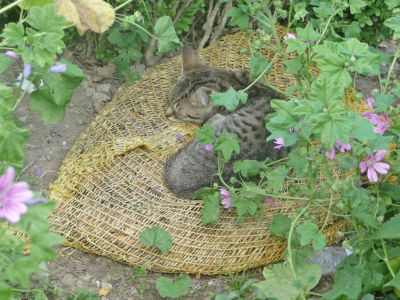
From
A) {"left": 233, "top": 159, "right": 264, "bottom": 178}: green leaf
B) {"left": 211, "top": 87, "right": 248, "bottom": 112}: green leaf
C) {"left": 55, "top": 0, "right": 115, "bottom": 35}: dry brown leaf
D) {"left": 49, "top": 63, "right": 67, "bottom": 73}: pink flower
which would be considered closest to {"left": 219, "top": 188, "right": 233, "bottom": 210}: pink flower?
{"left": 233, "top": 159, "right": 264, "bottom": 178}: green leaf

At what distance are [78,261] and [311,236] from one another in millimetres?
1505

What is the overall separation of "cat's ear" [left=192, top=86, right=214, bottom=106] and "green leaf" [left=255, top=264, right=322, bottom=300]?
1668mm

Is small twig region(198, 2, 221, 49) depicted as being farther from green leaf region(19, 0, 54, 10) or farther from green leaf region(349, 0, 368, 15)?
green leaf region(19, 0, 54, 10)

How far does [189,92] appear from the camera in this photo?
5.90 metres

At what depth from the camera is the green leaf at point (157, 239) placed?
475 cm

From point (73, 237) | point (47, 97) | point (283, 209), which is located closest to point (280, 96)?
point (283, 209)

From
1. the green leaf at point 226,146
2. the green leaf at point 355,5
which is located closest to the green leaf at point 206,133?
the green leaf at point 226,146

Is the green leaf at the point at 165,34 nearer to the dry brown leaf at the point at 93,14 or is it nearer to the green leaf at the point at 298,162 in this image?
the dry brown leaf at the point at 93,14

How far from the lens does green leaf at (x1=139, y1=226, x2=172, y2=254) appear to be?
4.75 meters

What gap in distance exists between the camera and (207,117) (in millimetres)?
5898

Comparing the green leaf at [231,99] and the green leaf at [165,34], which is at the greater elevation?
the green leaf at [165,34]

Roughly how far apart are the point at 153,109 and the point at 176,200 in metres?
0.94

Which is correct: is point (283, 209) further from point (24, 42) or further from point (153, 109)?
point (24, 42)

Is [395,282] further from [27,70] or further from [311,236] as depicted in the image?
[27,70]
